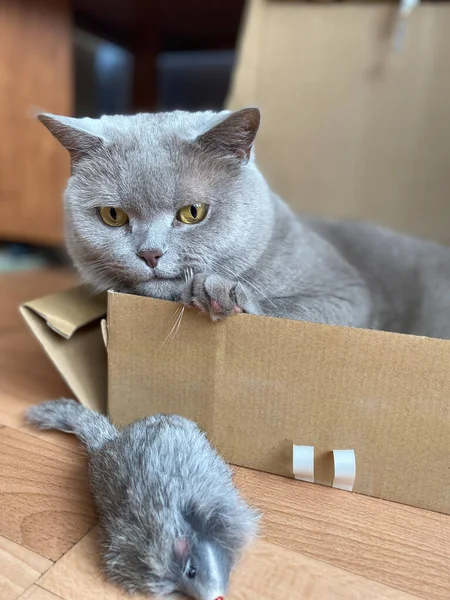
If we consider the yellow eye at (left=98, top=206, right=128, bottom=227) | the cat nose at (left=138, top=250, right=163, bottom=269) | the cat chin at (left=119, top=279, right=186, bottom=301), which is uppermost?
the yellow eye at (left=98, top=206, right=128, bottom=227)

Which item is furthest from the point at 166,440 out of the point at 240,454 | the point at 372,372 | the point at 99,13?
the point at 99,13

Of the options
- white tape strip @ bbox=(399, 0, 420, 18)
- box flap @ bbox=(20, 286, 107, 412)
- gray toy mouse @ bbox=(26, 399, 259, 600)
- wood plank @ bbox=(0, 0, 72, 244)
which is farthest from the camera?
wood plank @ bbox=(0, 0, 72, 244)

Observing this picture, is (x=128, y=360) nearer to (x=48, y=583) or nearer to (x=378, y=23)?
(x=48, y=583)

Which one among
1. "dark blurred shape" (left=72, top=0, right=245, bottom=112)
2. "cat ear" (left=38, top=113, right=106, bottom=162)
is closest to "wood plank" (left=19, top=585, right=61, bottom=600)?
"cat ear" (left=38, top=113, right=106, bottom=162)

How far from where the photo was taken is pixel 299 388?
786mm

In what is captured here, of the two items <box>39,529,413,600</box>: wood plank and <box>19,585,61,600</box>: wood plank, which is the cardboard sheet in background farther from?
<box>19,585,61,600</box>: wood plank

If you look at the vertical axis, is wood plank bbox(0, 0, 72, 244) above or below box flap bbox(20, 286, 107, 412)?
above

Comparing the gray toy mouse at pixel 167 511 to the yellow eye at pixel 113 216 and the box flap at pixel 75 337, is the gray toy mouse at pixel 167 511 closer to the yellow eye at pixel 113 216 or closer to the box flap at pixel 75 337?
the box flap at pixel 75 337

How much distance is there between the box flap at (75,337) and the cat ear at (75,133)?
0.92 feet

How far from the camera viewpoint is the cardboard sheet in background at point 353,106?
1585mm

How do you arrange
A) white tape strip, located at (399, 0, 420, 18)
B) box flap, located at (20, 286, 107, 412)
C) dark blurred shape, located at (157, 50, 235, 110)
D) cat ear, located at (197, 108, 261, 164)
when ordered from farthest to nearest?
dark blurred shape, located at (157, 50, 235, 110)
white tape strip, located at (399, 0, 420, 18)
box flap, located at (20, 286, 107, 412)
cat ear, located at (197, 108, 261, 164)

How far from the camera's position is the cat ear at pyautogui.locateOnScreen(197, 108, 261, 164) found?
2.61 feet

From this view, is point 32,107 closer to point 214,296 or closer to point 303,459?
point 214,296

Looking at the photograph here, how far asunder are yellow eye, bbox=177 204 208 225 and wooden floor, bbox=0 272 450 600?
44cm
